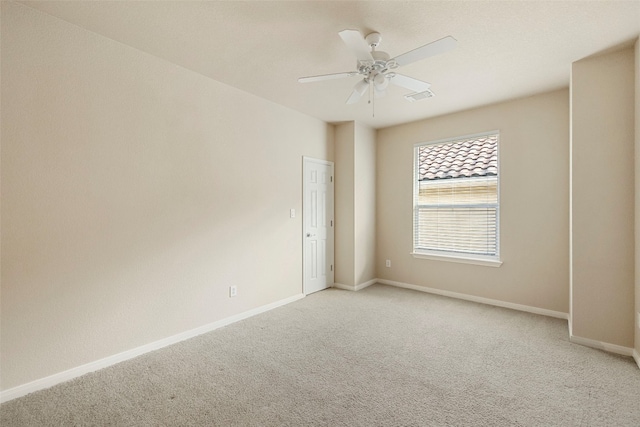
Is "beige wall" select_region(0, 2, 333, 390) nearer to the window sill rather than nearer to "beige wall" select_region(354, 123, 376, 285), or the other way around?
"beige wall" select_region(354, 123, 376, 285)

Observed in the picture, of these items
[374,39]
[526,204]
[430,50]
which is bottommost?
[526,204]

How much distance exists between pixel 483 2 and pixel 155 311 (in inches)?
142

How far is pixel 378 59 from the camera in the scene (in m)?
2.29

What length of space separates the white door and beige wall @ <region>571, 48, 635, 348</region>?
3.02 m

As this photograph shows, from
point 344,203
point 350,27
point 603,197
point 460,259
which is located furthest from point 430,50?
point 460,259

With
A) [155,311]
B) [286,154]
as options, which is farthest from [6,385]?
[286,154]

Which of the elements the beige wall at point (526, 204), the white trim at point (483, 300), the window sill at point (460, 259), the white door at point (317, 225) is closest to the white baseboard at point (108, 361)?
the white door at point (317, 225)

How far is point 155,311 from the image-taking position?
9.09 feet

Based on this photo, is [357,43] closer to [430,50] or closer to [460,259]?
[430,50]

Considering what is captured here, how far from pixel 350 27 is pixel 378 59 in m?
0.32

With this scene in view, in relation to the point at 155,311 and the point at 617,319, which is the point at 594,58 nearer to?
the point at 617,319

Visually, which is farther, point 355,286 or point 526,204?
point 355,286

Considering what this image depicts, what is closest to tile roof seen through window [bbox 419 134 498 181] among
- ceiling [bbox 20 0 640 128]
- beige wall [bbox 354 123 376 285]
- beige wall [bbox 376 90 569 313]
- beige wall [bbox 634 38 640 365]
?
beige wall [bbox 376 90 569 313]

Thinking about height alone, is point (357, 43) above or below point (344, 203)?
above
